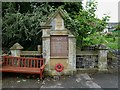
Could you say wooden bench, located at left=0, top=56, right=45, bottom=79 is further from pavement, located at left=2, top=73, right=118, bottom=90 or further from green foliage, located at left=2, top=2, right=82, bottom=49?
green foliage, located at left=2, top=2, right=82, bottom=49

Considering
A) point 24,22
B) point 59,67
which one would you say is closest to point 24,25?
point 24,22

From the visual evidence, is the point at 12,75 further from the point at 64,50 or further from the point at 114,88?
the point at 114,88

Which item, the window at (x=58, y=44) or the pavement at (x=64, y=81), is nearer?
the pavement at (x=64, y=81)

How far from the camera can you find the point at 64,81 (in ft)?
24.1

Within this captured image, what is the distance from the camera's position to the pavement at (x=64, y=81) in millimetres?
6781

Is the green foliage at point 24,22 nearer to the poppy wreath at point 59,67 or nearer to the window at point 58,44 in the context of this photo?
the window at point 58,44

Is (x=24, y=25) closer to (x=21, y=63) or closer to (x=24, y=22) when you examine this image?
(x=24, y=22)

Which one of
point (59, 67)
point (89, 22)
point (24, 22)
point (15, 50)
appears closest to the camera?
point (59, 67)

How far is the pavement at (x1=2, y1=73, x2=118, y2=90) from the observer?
6.78 meters

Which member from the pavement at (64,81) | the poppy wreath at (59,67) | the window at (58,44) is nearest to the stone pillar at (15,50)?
the pavement at (64,81)

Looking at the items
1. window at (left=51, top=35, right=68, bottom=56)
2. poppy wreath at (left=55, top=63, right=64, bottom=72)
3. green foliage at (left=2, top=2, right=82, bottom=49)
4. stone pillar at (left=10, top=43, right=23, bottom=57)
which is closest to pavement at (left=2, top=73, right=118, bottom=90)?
poppy wreath at (left=55, top=63, right=64, bottom=72)

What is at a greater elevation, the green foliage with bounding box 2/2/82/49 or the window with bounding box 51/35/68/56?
the green foliage with bounding box 2/2/82/49

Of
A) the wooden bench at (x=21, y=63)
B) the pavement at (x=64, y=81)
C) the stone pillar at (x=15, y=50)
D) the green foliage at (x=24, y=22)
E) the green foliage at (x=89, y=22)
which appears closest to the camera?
the pavement at (x=64, y=81)

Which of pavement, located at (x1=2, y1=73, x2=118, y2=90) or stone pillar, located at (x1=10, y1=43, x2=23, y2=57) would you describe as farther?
stone pillar, located at (x1=10, y1=43, x2=23, y2=57)
